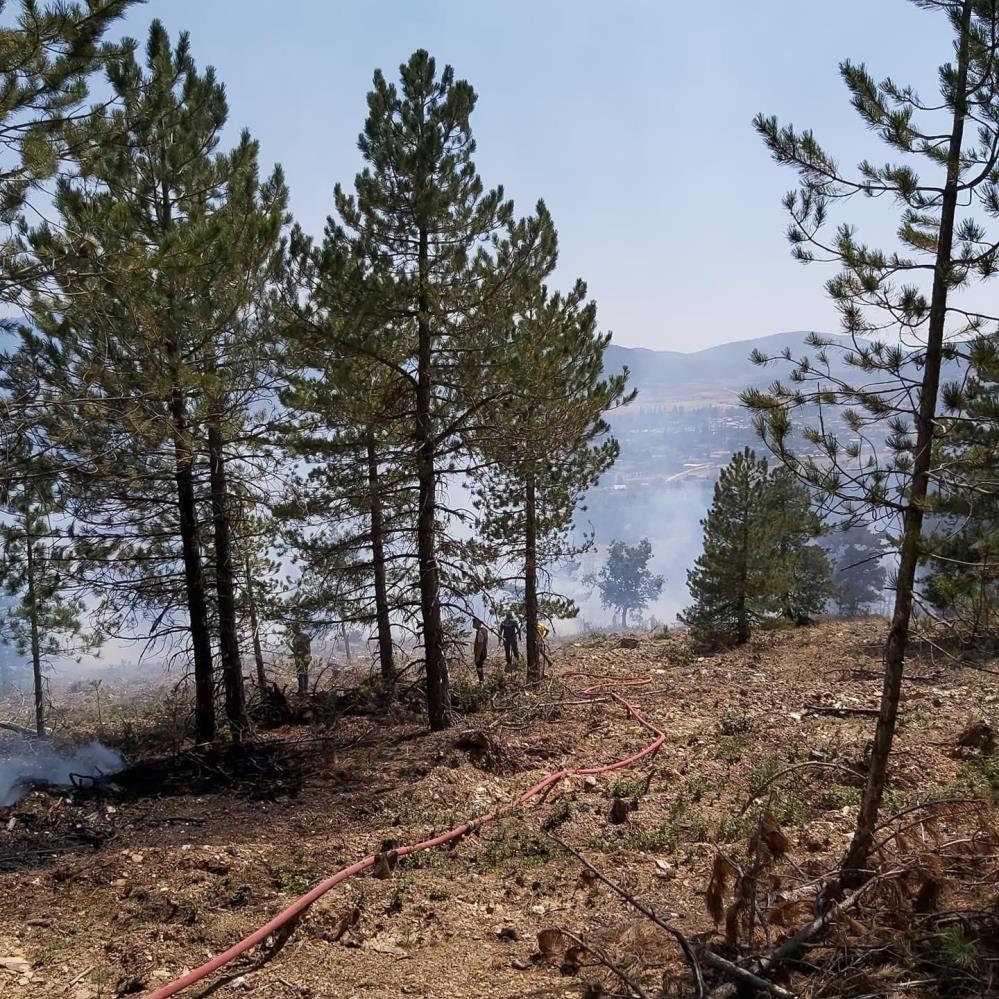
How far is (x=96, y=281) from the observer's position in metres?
6.93

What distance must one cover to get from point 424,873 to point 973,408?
6.05m

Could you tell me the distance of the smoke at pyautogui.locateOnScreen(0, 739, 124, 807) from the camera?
1002 cm

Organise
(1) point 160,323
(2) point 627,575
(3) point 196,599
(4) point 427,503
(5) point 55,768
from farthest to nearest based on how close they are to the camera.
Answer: (2) point 627,575
(3) point 196,599
(5) point 55,768
(4) point 427,503
(1) point 160,323

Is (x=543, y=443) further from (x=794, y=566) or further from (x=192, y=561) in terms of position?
(x=794, y=566)

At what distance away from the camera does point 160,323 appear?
29.9 feet

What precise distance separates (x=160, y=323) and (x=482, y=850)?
7014 millimetres

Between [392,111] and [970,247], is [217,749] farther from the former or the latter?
[970,247]

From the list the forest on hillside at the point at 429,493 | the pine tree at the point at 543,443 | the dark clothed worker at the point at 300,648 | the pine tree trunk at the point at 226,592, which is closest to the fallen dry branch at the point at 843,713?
the forest on hillside at the point at 429,493

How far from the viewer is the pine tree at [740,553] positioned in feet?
70.7

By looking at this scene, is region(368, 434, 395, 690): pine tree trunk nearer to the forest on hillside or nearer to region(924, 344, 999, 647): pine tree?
the forest on hillside

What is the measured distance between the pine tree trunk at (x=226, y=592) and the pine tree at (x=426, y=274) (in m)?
2.94

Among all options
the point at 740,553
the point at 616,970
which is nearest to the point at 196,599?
the point at 616,970

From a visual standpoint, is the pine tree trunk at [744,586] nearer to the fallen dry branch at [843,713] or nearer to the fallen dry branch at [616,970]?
the fallen dry branch at [843,713]

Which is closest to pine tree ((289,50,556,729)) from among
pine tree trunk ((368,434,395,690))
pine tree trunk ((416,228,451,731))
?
pine tree trunk ((416,228,451,731))
